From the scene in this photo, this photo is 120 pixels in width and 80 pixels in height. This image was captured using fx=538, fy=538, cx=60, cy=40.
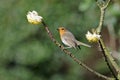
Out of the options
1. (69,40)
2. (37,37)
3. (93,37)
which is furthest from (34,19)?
(37,37)

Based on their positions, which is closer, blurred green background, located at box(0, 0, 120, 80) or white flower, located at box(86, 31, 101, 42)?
white flower, located at box(86, 31, 101, 42)

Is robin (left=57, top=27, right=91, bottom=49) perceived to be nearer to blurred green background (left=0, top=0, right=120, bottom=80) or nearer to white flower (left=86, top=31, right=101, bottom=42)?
white flower (left=86, top=31, right=101, bottom=42)

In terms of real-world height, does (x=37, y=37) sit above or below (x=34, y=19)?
above

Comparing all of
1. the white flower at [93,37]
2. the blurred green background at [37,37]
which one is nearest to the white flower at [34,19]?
the white flower at [93,37]

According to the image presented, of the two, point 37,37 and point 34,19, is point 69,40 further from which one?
point 37,37

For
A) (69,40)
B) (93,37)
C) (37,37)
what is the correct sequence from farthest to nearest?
(37,37) → (69,40) → (93,37)

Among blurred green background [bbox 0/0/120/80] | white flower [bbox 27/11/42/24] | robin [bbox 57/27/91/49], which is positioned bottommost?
robin [bbox 57/27/91/49]

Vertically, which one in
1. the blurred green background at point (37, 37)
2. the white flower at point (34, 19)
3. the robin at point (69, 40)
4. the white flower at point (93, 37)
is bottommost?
the white flower at point (93, 37)

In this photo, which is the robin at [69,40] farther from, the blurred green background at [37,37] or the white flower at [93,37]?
the blurred green background at [37,37]

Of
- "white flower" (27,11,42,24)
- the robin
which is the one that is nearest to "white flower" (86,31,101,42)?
"white flower" (27,11,42,24)

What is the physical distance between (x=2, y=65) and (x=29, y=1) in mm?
922

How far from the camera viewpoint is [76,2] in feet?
16.0

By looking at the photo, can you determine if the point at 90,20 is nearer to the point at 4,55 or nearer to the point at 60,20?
the point at 60,20

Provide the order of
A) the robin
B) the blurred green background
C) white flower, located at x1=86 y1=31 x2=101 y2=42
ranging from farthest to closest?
1. the blurred green background
2. the robin
3. white flower, located at x1=86 y1=31 x2=101 y2=42
